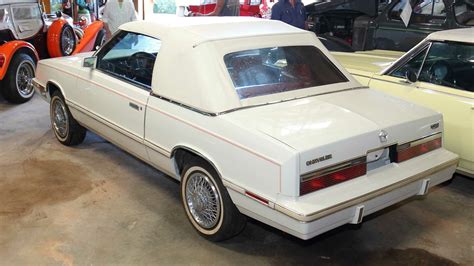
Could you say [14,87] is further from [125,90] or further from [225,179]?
[225,179]

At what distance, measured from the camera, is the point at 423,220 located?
398cm

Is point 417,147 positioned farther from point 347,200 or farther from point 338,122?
point 347,200

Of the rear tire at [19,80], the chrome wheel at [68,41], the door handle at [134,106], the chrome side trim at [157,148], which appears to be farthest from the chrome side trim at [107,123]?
the chrome wheel at [68,41]

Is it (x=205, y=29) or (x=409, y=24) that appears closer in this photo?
(x=205, y=29)

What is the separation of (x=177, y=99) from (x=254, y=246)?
4.06 feet

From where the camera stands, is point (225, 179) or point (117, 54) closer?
point (225, 179)

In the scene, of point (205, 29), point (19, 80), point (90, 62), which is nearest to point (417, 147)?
point (205, 29)

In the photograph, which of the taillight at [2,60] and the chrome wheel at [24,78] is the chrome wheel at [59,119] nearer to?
the taillight at [2,60]

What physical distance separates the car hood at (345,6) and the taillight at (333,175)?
4.82m

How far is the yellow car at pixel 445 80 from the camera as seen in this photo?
4113mm

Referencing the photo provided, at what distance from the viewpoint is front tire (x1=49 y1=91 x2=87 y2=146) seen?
5.23 meters

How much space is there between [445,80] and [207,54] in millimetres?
2384

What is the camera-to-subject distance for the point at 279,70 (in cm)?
378

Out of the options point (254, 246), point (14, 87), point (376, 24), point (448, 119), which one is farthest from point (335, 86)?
A: point (14, 87)
